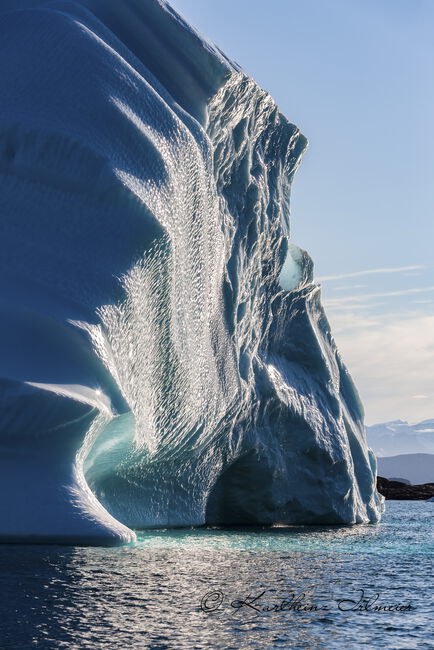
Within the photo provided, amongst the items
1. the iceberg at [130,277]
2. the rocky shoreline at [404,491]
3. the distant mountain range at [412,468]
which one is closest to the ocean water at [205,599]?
the iceberg at [130,277]

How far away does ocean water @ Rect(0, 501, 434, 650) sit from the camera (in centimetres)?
325

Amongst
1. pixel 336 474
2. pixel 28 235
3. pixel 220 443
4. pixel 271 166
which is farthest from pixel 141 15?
pixel 336 474

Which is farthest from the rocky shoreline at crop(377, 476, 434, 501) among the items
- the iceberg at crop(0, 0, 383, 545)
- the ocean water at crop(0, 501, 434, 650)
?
the ocean water at crop(0, 501, 434, 650)

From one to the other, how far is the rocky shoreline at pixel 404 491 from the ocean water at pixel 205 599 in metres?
35.1

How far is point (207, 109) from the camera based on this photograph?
9094mm

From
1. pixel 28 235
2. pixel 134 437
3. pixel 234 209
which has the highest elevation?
pixel 234 209

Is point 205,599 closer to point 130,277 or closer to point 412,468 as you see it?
point 130,277

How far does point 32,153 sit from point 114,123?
821mm

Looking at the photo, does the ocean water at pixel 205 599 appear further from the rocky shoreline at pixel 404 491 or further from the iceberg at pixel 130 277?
the rocky shoreline at pixel 404 491

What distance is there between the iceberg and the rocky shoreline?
99.0ft

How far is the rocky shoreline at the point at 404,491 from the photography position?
133 feet

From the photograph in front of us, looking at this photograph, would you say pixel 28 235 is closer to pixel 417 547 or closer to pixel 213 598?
pixel 213 598

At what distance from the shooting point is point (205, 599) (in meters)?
4.09

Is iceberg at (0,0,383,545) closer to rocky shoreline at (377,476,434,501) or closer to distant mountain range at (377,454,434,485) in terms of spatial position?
rocky shoreline at (377,476,434,501)
